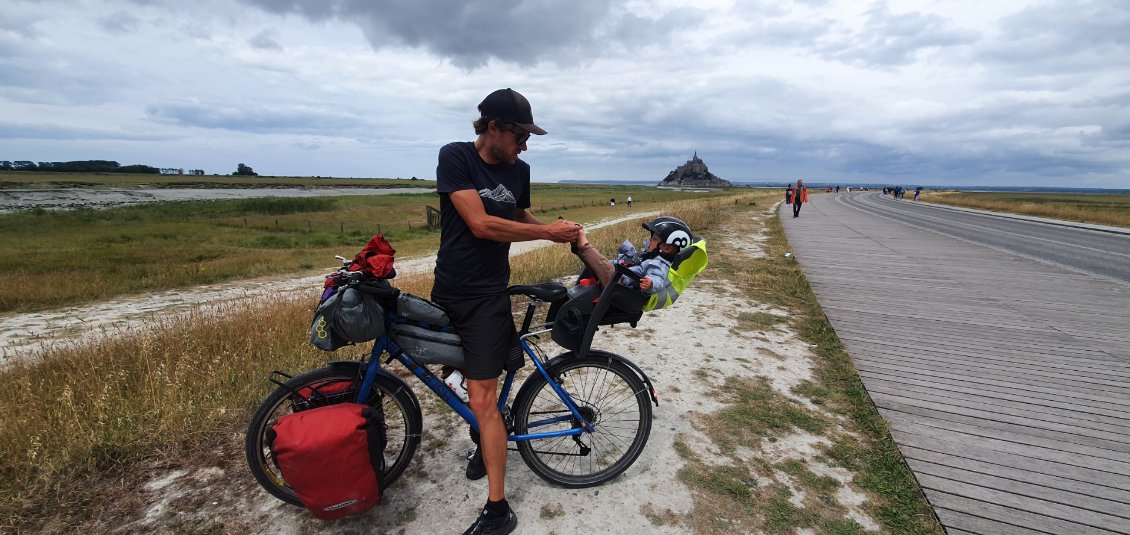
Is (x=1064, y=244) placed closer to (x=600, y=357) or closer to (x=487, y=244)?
(x=600, y=357)

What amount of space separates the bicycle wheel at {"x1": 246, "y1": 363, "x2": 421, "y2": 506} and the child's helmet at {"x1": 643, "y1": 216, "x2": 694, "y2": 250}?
7.00 feet

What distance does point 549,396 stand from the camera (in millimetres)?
3203

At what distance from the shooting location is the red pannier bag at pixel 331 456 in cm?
232

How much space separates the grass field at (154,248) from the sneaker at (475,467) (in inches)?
655

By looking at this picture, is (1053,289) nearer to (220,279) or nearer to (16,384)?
(16,384)

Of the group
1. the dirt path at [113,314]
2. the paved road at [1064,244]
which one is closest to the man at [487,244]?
the dirt path at [113,314]

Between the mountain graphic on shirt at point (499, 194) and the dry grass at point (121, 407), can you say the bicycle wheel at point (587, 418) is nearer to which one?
the mountain graphic on shirt at point (499, 194)

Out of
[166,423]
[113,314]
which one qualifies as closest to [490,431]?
[166,423]

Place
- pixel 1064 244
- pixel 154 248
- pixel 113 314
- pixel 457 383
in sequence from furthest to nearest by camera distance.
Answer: pixel 154 248 < pixel 1064 244 < pixel 113 314 < pixel 457 383

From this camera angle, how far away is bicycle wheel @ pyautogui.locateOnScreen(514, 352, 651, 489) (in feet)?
9.96

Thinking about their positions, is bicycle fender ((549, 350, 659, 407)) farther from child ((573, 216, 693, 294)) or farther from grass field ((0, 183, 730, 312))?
grass field ((0, 183, 730, 312))

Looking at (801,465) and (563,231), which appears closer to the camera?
(563,231)

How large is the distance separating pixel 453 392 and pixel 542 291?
2.95 ft

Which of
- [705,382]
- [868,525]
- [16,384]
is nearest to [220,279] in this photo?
[16,384]
